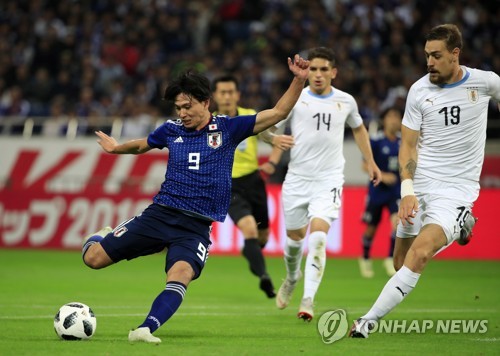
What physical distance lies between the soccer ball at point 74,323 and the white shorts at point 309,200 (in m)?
3.35

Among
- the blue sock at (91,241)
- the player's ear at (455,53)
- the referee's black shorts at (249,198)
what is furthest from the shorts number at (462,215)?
the referee's black shorts at (249,198)

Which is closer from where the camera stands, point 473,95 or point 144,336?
point 144,336

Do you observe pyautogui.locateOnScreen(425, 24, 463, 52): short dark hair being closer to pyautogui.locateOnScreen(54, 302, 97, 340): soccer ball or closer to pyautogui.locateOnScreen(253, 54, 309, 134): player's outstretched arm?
pyautogui.locateOnScreen(253, 54, 309, 134): player's outstretched arm

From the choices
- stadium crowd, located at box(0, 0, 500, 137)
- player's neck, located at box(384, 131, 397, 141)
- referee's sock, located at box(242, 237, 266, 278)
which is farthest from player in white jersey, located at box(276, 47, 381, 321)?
stadium crowd, located at box(0, 0, 500, 137)

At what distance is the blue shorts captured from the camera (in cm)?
866

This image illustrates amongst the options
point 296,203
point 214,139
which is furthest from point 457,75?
point 296,203

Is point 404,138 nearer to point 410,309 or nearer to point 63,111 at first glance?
point 410,309

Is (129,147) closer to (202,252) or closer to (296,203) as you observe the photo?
(202,252)

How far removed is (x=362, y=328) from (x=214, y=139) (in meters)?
2.05

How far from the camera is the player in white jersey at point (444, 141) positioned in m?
8.59

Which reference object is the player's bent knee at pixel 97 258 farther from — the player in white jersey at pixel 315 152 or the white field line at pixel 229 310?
the player in white jersey at pixel 315 152

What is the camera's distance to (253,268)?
12320 mm

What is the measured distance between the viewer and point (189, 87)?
8.60 m

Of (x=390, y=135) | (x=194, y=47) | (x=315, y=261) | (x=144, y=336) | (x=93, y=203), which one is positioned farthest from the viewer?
(x=194, y=47)
